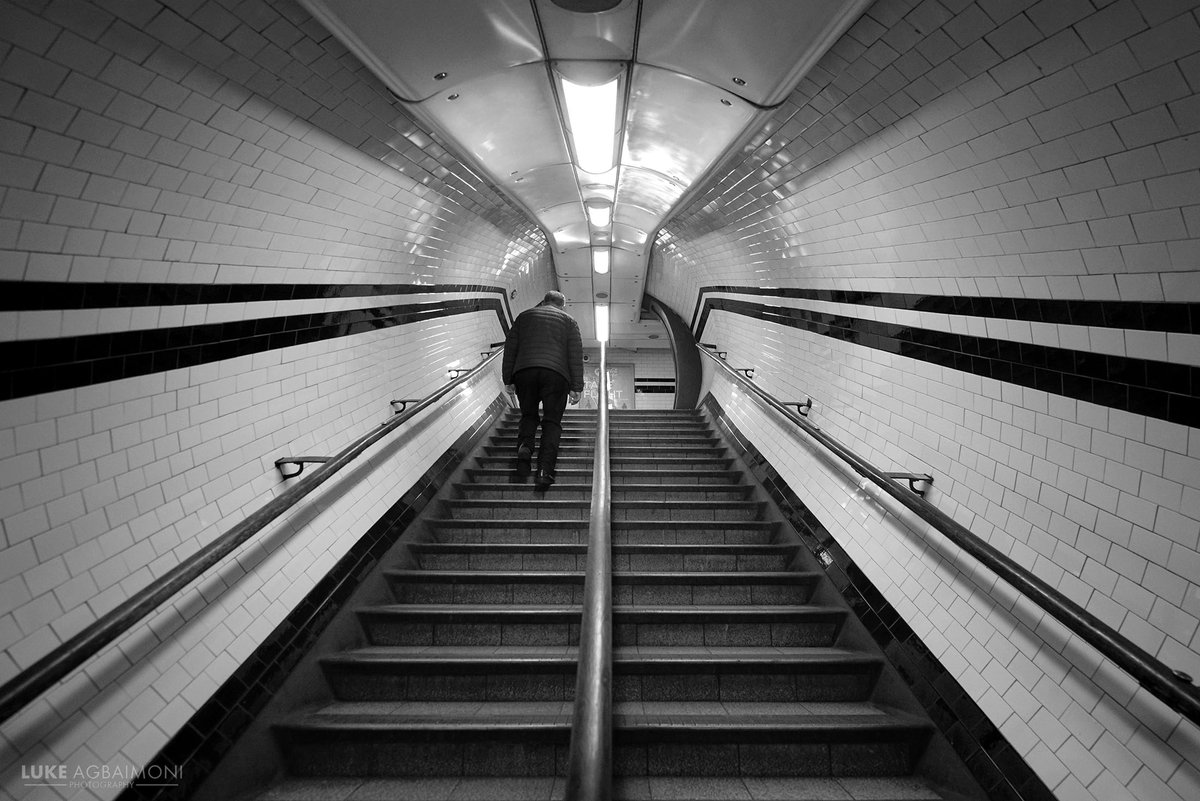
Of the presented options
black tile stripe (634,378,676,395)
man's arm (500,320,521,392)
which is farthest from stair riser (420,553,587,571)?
black tile stripe (634,378,676,395)

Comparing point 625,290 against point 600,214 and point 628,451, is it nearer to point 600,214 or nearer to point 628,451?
point 600,214

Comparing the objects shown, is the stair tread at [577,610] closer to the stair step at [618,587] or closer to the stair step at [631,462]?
the stair step at [618,587]

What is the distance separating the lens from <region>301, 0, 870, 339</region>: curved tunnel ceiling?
213cm

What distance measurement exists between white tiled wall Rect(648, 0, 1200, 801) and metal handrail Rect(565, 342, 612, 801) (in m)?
1.36

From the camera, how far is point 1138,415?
1.67 metres

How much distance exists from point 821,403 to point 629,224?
348cm

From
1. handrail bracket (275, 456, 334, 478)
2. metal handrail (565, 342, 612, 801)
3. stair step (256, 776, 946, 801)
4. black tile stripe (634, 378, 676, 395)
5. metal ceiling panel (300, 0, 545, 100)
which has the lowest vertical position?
black tile stripe (634, 378, 676, 395)

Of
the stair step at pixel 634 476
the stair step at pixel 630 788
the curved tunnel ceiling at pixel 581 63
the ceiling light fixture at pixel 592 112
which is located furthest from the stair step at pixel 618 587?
the ceiling light fixture at pixel 592 112

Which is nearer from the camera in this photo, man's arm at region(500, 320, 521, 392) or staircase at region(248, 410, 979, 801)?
staircase at region(248, 410, 979, 801)

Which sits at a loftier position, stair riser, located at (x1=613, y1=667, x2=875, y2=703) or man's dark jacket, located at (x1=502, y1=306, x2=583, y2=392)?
man's dark jacket, located at (x1=502, y1=306, x2=583, y2=392)

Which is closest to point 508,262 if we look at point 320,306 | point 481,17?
point 320,306

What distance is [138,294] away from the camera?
6.45 ft

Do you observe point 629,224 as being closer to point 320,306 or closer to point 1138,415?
point 320,306

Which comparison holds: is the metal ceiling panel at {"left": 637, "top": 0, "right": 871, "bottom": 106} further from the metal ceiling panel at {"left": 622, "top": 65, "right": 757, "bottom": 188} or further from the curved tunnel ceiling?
the metal ceiling panel at {"left": 622, "top": 65, "right": 757, "bottom": 188}
